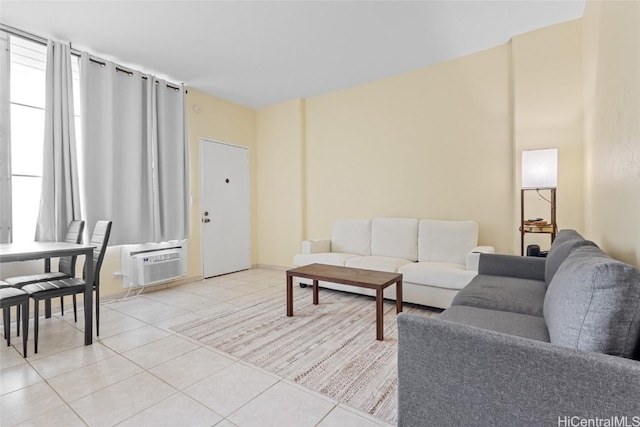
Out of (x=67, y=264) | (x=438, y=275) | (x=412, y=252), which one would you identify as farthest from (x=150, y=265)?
(x=438, y=275)

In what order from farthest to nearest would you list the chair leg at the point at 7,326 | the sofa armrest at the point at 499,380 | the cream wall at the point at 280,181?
the cream wall at the point at 280,181
the chair leg at the point at 7,326
the sofa armrest at the point at 499,380

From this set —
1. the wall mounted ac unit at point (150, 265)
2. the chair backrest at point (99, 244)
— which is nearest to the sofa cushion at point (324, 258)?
the wall mounted ac unit at point (150, 265)

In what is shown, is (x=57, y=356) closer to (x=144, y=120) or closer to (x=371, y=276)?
(x=371, y=276)

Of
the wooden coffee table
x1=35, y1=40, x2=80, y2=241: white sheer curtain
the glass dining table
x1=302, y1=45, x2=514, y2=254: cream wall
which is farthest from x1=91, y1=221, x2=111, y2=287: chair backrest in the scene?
x1=302, y1=45, x2=514, y2=254: cream wall

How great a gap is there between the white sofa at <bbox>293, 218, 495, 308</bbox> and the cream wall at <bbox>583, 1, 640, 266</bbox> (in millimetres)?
1057

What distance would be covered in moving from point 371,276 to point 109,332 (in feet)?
7.70

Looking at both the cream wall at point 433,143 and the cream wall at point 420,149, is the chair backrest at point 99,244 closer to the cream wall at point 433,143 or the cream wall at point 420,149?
the cream wall at point 433,143

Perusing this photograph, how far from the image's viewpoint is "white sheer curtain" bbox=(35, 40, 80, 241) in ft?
9.72

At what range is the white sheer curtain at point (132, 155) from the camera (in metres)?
3.32

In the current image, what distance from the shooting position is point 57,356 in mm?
2172

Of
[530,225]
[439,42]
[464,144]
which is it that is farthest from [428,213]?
[439,42]

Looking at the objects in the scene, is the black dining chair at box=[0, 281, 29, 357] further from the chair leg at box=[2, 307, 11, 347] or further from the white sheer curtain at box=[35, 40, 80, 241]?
the white sheer curtain at box=[35, 40, 80, 241]

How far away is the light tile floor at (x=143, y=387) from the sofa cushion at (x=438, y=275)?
5.59 ft

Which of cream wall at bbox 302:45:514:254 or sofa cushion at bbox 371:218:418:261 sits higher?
cream wall at bbox 302:45:514:254
